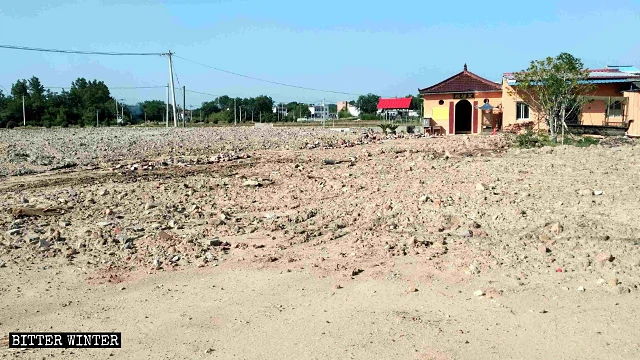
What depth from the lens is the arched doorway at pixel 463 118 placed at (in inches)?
1094

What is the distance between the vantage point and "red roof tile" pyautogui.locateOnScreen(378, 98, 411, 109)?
4895 cm

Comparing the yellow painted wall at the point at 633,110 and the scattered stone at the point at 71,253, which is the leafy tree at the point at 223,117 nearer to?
the yellow painted wall at the point at 633,110

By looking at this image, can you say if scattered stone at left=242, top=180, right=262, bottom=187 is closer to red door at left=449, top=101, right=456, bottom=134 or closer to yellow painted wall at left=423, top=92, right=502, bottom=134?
yellow painted wall at left=423, top=92, right=502, bottom=134

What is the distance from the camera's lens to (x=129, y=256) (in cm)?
655

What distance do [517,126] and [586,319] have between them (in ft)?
64.0

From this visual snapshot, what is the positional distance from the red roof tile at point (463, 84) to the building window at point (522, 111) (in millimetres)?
1944

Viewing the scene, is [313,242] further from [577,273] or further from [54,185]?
[54,185]

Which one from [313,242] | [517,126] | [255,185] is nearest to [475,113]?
[517,126]

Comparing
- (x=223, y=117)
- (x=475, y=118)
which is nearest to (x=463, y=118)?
(x=475, y=118)

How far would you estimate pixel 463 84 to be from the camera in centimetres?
2666

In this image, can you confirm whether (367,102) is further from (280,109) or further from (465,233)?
(465,233)

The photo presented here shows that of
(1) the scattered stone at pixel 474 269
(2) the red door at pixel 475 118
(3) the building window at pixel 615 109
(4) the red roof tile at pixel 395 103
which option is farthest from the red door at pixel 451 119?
(1) the scattered stone at pixel 474 269

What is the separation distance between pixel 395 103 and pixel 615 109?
29.5 meters

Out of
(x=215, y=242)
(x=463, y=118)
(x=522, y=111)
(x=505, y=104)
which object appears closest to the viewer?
(x=215, y=242)
